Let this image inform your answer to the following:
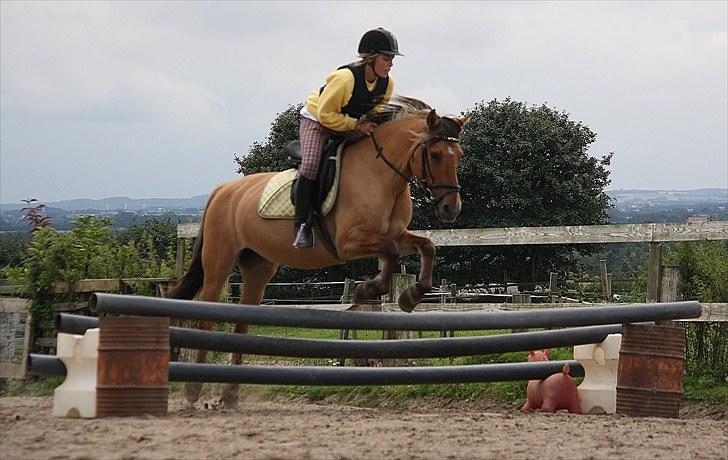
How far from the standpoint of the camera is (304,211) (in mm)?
6844

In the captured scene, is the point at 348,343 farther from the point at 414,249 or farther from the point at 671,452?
the point at 671,452

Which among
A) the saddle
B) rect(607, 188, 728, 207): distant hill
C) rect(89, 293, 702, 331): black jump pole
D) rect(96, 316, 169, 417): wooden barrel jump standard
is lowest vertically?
rect(96, 316, 169, 417): wooden barrel jump standard

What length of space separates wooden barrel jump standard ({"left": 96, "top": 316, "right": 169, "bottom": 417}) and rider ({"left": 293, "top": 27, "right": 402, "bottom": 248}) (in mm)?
1663

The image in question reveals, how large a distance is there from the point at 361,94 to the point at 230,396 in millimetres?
2346

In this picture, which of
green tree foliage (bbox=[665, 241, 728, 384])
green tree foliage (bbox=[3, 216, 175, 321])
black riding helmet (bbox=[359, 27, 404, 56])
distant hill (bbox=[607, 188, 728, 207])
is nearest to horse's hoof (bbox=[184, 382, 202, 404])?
black riding helmet (bbox=[359, 27, 404, 56])

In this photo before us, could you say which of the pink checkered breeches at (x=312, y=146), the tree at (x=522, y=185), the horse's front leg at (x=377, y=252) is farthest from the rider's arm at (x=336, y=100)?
the tree at (x=522, y=185)

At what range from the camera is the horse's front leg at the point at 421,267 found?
656 cm

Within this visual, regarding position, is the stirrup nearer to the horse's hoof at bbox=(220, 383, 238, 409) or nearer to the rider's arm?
the rider's arm

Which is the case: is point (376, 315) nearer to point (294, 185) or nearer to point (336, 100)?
point (294, 185)

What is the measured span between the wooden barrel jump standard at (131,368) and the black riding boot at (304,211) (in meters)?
1.60

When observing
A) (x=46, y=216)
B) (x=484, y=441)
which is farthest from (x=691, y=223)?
(x=46, y=216)

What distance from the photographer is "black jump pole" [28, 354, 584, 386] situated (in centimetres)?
602

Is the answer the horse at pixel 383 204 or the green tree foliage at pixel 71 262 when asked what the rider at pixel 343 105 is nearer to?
the horse at pixel 383 204

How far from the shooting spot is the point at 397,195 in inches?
265
